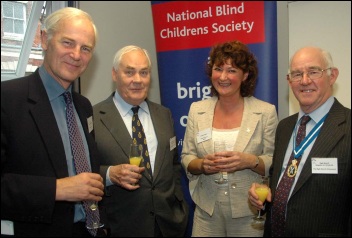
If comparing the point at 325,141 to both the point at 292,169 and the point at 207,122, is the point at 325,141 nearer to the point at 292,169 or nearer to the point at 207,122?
the point at 292,169

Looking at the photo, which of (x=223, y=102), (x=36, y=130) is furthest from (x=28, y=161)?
(x=223, y=102)

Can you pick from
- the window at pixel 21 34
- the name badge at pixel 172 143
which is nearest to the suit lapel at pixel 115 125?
the name badge at pixel 172 143

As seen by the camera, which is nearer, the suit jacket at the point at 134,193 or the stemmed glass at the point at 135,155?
the stemmed glass at the point at 135,155

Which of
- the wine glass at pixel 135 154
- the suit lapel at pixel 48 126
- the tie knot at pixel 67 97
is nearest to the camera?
the suit lapel at pixel 48 126

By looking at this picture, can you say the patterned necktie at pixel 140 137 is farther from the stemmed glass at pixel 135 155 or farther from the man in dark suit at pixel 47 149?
the man in dark suit at pixel 47 149

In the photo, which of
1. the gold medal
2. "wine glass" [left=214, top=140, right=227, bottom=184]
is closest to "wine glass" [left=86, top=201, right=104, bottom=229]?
"wine glass" [left=214, top=140, right=227, bottom=184]

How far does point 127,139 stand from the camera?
268cm

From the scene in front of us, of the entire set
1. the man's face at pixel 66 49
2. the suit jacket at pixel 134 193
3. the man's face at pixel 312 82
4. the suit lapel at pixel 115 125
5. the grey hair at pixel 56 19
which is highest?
the grey hair at pixel 56 19

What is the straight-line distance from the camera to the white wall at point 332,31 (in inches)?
137

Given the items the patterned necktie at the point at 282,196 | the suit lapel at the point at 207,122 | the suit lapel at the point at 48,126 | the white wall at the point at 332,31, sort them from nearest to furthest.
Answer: the suit lapel at the point at 48,126, the patterned necktie at the point at 282,196, the suit lapel at the point at 207,122, the white wall at the point at 332,31

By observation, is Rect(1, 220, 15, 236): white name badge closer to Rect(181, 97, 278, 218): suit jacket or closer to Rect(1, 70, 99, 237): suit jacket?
Rect(1, 70, 99, 237): suit jacket

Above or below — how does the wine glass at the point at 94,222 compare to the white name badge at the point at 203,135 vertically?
below

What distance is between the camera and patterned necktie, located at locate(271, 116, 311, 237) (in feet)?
7.08

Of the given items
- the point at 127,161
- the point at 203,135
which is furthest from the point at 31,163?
the point at 203,135
